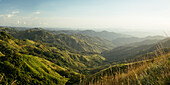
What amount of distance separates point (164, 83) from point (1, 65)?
19510 centimetres

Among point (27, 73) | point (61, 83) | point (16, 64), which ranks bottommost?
point (61, 83)

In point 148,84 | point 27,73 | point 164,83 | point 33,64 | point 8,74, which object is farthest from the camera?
point 33,64

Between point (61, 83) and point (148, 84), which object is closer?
point (148, 84)

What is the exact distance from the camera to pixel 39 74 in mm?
176000

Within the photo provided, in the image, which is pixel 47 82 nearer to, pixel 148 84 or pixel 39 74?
pixel 39 74

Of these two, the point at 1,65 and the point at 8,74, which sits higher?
the point at 1,65

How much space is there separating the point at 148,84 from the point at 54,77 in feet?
675

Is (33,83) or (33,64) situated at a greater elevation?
(33,64)

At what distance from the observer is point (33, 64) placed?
19800 cm

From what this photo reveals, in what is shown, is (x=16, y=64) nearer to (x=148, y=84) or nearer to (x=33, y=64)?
(x=33, y=64)

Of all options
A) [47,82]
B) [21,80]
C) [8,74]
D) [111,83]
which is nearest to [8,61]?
[8,74]

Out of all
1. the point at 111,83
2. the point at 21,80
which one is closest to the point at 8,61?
the point at 21,80

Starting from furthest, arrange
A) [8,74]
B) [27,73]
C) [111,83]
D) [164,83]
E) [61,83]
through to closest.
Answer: [61,83] → [27,73] → [8,74] → [111,83] → [164,83]

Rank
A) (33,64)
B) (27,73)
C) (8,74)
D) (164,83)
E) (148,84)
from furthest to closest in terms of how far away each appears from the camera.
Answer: (33,64) → (27,73) → (8,74) → (148,84) → (164,83)
